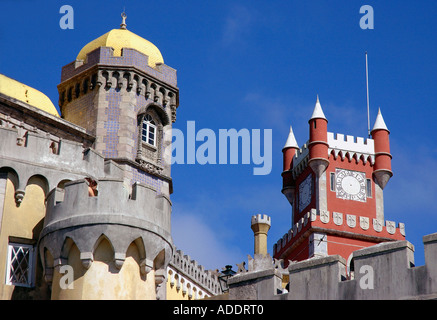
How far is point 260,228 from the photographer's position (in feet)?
152

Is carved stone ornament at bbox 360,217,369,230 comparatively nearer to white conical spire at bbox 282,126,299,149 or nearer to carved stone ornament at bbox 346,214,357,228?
carved stone ornament at bbox 346,214,357,228

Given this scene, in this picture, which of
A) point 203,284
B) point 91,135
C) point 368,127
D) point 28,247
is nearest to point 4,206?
point 28,247

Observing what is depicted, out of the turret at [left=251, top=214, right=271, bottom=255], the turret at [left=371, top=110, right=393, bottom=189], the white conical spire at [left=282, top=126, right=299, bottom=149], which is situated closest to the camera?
the turret at [left=251, top=214, right=271, bottom=255]

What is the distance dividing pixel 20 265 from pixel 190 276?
1624cm

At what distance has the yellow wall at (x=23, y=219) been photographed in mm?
19859

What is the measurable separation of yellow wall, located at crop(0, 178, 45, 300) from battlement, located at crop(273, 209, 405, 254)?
112 ft

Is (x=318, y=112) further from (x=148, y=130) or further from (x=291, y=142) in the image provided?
(x=148, y=130)

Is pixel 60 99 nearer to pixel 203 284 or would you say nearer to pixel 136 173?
pixel 136 173

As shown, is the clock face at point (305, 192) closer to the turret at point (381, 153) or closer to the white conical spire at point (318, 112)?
the white conical spire at point (318, 112)

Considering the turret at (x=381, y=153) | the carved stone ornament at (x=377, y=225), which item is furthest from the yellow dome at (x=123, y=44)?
the turret at (x=381, y=153)

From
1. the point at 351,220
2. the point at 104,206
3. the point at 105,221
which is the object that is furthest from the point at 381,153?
the point at 105,221

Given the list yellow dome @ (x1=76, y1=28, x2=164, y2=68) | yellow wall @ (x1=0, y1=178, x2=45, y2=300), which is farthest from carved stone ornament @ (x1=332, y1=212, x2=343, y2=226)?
yellow wall @ (x1=0, y1=178, x2=45, y2=300)

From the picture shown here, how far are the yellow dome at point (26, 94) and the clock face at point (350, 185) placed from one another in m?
28.6

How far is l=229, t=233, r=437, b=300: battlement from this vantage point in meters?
14.9
